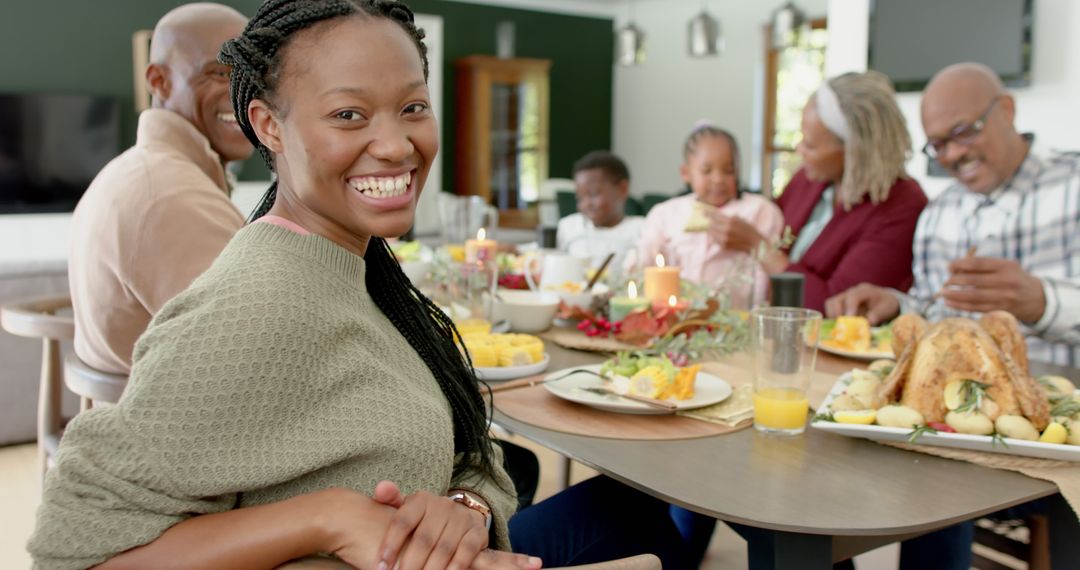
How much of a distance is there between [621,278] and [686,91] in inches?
293

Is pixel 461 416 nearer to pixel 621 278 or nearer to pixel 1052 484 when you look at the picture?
pixel 1052 484

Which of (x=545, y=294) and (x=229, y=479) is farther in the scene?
(x=545, y=294)

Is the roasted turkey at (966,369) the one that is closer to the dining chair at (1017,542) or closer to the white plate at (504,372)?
the dining chair at (1017,542)

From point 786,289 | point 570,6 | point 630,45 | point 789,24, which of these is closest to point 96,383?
point 786,289

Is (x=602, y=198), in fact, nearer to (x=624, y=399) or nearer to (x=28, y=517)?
(x=28, y=517)

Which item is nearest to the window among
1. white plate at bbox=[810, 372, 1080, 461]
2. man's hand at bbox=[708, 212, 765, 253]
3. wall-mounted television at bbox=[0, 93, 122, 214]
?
wall-mounted television at bbox=[0, 93, 122, 214]

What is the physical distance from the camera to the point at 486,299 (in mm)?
1934

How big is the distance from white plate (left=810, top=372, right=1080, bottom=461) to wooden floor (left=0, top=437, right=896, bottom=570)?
1423 millimetres

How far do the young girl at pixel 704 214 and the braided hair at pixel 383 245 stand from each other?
1.79 metres

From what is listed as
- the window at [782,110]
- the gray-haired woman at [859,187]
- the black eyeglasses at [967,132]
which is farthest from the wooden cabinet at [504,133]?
the black eyeglasses at [967,132]

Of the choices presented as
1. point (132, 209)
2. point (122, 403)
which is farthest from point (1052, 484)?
point (132, 209)

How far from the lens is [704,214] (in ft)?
9.36

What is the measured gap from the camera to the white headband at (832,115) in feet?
8.81

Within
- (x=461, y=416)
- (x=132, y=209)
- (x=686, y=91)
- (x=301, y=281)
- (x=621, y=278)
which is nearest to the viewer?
(x=301, y=281)
